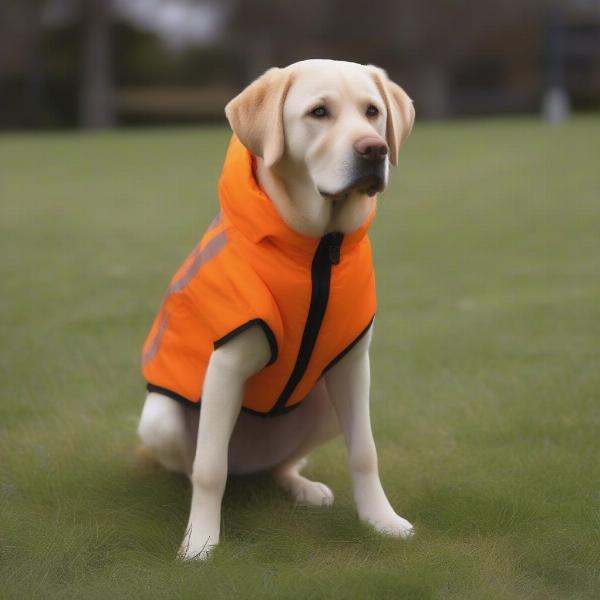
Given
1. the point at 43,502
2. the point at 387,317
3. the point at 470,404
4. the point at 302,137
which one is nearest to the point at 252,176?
the point at 302,137

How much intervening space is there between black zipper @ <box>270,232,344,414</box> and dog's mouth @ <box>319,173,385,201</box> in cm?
16

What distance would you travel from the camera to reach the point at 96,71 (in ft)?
103

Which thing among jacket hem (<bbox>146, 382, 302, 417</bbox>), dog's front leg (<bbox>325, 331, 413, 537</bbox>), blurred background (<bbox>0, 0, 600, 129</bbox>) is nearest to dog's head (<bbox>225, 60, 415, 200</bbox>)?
dog's front leg (<bbox>325, 331, 413, 537</bbox>)

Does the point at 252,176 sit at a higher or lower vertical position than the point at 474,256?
higher

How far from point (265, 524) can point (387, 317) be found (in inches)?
134

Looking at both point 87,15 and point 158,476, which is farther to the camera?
point 87,15

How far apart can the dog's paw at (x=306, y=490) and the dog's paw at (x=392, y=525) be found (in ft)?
0.94

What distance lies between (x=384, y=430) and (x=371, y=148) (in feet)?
5.96

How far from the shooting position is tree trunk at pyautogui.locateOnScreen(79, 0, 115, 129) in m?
31.3

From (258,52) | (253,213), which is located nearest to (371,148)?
(253,213)

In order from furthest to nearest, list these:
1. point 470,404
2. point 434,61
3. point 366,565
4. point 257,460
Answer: point 434,61
point 470,404
point 257,460
point 366,565

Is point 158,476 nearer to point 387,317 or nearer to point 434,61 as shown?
point 387,317

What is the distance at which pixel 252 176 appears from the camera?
350cm

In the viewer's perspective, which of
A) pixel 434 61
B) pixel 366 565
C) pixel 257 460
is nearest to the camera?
pixel 366 565
